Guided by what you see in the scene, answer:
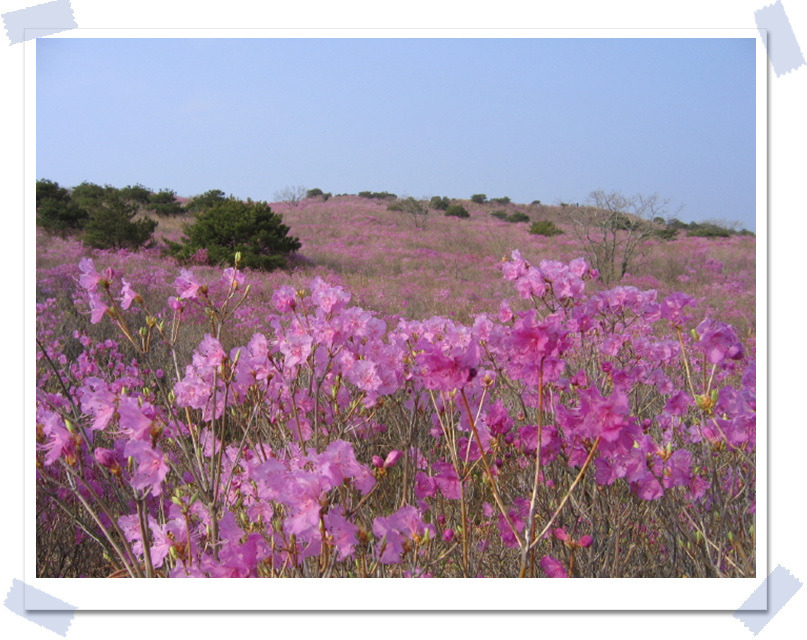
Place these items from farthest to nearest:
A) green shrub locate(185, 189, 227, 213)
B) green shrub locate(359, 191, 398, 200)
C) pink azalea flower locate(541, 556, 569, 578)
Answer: green shrub locate(359, 191, 398, 200), green shrub locate(185, 189, 227, 213), pink azalea flower locate(541, 556, 569, 578)

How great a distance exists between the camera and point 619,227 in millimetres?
11516

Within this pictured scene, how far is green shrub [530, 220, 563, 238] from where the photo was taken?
1699cm

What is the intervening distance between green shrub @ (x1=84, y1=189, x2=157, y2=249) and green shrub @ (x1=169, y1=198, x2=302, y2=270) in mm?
749

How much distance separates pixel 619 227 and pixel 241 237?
7139 millimetres

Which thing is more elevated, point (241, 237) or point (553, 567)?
point (241, 237)

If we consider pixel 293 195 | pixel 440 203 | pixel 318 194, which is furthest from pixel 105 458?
pixel 318 194

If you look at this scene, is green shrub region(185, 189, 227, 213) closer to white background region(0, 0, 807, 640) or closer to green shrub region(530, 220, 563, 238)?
green shrub region(530, 220, 563, 238)

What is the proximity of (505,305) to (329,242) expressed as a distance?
1251cm

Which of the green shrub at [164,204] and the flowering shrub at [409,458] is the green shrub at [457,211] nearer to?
the green shrub at [164,204]
